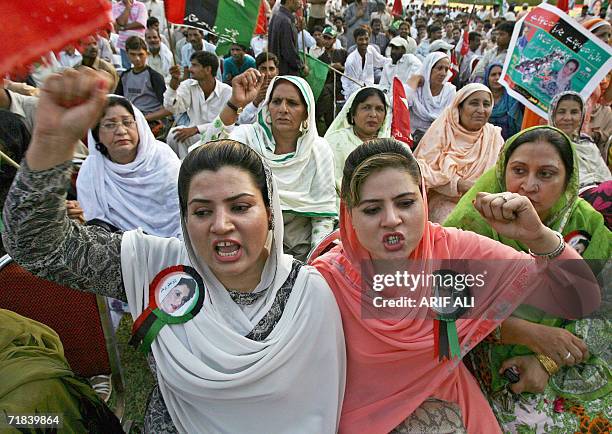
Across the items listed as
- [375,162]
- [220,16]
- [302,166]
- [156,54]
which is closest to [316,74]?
[220,16]

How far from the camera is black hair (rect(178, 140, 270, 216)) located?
158cm

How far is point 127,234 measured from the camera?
5.40 ft

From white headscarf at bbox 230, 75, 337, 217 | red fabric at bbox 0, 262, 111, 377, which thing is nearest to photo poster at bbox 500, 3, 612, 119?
white headscarf at bbox 230, 75, 337, 217

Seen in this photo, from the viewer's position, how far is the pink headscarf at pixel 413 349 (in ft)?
5.32

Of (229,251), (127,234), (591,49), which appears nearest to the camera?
(229,251)

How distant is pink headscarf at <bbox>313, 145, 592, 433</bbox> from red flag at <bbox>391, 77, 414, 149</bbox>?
348 centimetres

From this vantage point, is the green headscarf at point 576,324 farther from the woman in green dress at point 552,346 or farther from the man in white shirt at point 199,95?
the man in white shirt at point 199,95

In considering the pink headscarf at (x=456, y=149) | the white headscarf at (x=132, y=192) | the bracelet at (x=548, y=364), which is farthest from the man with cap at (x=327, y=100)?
the bracelet at (x=548, y=364)

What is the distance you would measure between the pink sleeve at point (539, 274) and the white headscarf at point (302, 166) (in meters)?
1.58

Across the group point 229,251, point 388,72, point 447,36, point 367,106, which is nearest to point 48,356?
point 229,251

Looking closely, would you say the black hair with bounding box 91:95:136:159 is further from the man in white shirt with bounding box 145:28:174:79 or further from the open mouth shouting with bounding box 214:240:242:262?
the man in white shirt with bounding box 145:28:174:79

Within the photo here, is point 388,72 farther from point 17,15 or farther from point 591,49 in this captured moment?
point 17,15

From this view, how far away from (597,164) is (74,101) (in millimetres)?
4092

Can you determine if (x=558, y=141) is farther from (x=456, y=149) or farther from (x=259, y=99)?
(x=259, y=99)
